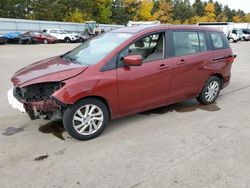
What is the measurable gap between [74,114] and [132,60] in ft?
3.84

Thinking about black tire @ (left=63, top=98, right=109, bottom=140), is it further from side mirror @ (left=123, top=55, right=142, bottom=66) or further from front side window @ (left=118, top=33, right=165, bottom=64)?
front side window @ (left=118, top=33, right=165, bottom=64)

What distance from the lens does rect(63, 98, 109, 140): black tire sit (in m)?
3.87

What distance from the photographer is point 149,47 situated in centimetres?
481

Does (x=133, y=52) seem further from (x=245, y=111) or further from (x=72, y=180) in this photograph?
(x=245, y=111)

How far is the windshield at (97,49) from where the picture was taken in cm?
430

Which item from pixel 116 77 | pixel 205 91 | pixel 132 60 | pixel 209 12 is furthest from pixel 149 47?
pixel 209 12

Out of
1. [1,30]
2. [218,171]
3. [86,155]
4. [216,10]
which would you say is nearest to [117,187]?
[86,155]

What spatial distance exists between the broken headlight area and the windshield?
2.25 ft

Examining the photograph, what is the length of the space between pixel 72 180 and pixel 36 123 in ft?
6.40

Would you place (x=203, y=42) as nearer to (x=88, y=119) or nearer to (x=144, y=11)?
(x=88, y=119)

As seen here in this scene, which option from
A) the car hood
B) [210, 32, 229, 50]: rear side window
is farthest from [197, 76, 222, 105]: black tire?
the car hood

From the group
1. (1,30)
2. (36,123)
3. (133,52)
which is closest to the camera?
(133,52)

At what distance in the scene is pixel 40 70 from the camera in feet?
13.8

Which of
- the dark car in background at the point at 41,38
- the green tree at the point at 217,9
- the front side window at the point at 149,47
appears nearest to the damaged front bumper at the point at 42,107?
the front side window at the point at 149,47
